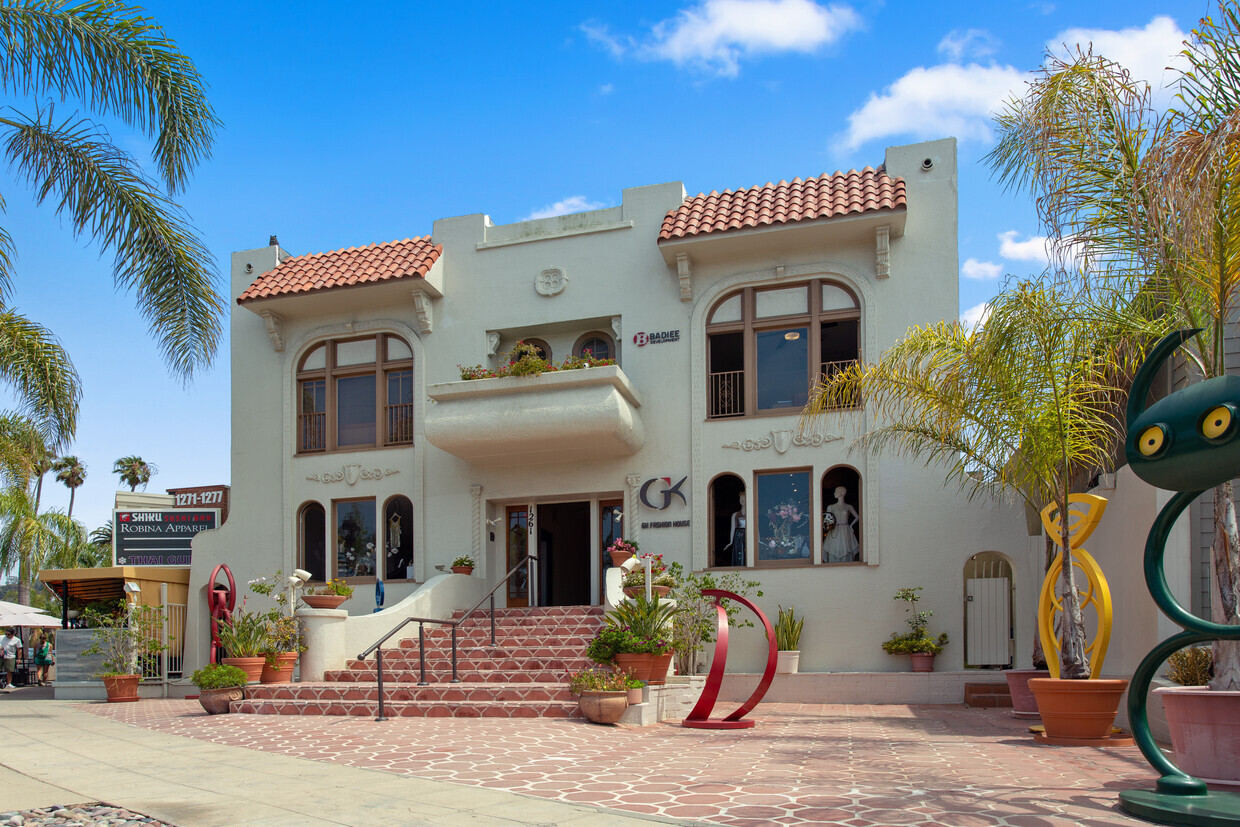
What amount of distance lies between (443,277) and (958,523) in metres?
10.1

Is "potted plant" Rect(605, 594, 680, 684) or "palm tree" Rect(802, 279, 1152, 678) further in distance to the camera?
"potted plant" Rect(605, 594, 680, 684)

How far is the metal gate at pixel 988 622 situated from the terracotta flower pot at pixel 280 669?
10059mm

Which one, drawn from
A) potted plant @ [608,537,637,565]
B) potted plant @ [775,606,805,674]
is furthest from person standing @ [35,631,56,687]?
potted plant @ [775,606,805,674]

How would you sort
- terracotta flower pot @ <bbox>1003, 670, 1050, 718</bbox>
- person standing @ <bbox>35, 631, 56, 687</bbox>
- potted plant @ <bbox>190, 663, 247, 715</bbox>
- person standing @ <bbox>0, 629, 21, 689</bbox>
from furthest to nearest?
person standing @ <bbox>35, 631, 56, 687</bbox>, person standing @ <bbox>0, 629, 21, 689</bbox>, potted plant @ <bbox>190, 663, 247, 715</bbox>, terracotta flower pot @ <bbox>1003, 670, 1050, 718</bbox>

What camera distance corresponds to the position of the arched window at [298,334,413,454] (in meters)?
19.1

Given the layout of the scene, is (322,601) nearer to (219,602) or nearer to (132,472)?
(219,602)

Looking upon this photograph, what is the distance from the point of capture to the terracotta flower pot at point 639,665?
40.7 ft

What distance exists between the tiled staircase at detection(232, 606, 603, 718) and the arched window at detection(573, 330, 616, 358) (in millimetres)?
4803

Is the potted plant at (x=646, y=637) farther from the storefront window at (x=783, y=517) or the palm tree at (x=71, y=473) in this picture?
the palm tree at (x=71, y=473)

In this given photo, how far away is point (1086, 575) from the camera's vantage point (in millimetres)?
10633

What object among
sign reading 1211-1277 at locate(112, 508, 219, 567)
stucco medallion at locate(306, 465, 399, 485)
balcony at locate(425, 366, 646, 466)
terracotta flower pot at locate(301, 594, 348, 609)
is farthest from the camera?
sign reading 1211-1277 at locate(112, 508, 219, 567)

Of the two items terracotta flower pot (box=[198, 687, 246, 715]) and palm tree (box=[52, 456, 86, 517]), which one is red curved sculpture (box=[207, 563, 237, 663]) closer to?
terracotta flower pot (box=[198, 687, 246, 715])

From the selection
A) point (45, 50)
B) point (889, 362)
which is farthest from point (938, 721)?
point (45, 50)

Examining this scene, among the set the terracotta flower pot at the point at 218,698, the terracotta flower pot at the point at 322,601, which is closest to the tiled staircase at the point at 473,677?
the terracotta flower pot at the point at 218,698
